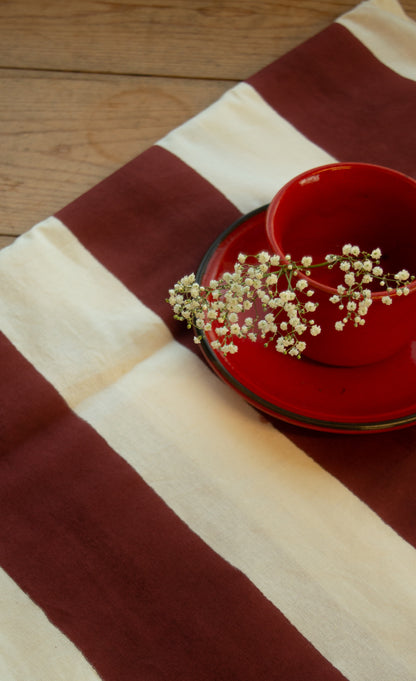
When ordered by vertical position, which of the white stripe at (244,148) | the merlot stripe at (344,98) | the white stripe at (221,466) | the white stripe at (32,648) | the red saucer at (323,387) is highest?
the merlot stripe at (344,98)

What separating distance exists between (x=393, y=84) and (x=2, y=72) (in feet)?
1.43

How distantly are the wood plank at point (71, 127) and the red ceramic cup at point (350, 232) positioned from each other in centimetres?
26

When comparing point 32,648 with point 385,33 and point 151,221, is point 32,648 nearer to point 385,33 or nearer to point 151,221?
point 151,221

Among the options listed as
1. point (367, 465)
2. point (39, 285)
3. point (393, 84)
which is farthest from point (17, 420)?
point (393, 84)

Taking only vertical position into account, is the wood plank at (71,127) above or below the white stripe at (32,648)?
above

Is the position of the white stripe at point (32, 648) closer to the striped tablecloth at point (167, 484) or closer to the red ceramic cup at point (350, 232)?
the striped tablecloth at point (167, 484)

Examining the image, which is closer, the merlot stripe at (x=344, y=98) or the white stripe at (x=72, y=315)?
the white stripe at (x=72, y=315)

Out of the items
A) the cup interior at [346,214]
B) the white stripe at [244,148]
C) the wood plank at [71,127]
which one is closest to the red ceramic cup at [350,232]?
the cup interior at [346,214]

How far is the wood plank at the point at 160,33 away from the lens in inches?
30.9

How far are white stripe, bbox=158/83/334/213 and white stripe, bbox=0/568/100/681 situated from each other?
0.39 meters

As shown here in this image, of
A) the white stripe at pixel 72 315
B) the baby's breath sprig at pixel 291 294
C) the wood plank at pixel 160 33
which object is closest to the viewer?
the baby's breath sprig at pixel 291 294

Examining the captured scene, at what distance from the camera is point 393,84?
71cm

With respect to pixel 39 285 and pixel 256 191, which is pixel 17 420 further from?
pixel 256 191

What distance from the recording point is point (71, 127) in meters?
0.73
